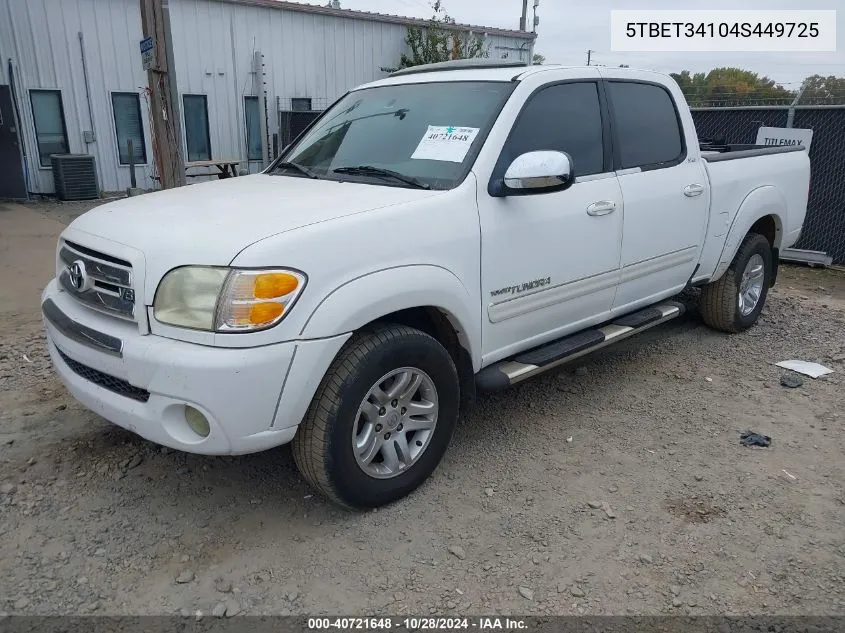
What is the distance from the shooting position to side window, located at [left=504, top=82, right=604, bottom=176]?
3.55 meters

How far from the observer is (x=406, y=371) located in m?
3.01

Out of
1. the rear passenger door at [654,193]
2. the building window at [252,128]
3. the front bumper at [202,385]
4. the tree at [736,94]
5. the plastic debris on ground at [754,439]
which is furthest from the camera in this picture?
the building window at [252,128]

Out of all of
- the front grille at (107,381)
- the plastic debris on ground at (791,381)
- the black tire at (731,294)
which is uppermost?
the front grille at (107,381)

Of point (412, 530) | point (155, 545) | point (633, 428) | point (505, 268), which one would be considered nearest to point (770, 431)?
point (633, 428)

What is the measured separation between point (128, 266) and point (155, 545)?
1.18m

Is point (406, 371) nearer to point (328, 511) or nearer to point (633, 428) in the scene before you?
point (328, 511)

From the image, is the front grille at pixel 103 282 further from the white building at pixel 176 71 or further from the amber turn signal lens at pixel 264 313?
the white building at pixel 176 71

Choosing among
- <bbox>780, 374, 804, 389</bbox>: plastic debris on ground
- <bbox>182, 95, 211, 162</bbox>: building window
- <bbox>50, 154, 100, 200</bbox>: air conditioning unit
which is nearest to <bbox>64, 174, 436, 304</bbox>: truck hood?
<bbox>780, 374, 804, 389</bbox>: plastic debris on ground

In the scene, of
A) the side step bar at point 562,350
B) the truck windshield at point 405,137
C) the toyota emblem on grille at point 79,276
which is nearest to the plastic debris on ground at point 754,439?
the side step bar at point 562,350

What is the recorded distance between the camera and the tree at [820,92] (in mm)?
8656

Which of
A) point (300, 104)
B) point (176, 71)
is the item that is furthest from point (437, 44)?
point (176, 71)

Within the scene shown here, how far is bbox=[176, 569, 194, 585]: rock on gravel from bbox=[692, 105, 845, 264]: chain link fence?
25.3 feet

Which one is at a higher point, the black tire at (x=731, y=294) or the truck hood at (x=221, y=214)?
the truck hood at (x=221, y=214)

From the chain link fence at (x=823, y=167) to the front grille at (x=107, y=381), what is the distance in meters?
7.56
